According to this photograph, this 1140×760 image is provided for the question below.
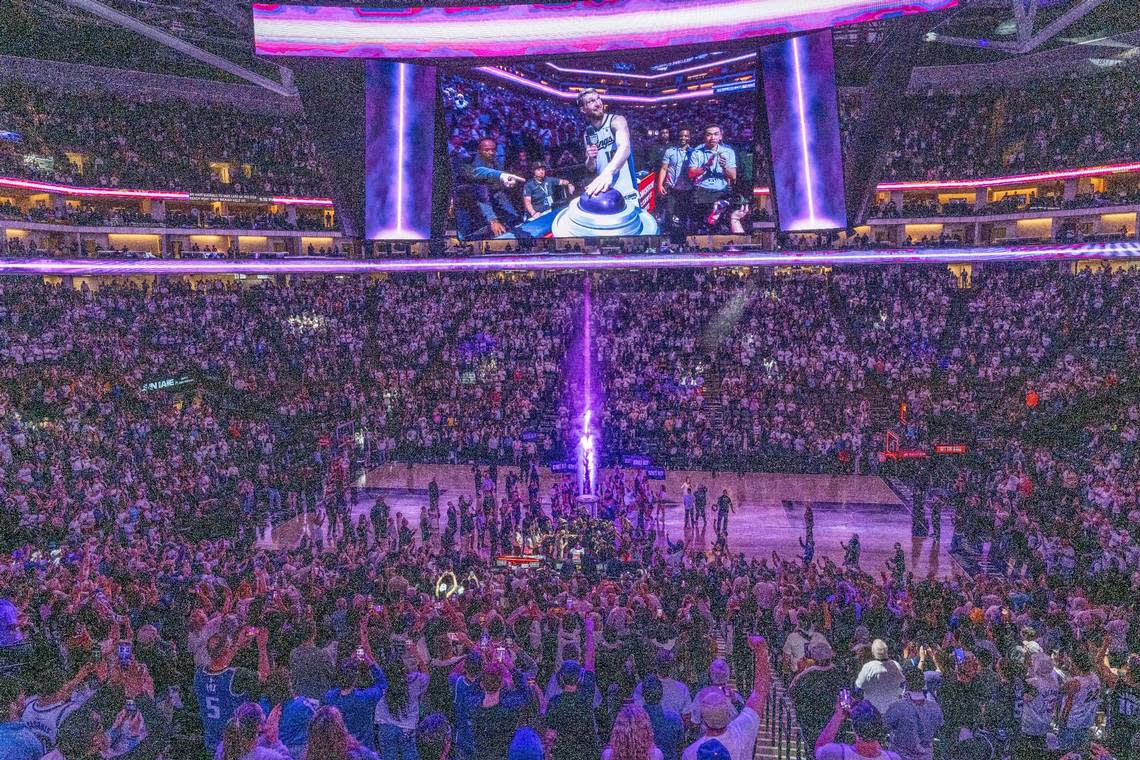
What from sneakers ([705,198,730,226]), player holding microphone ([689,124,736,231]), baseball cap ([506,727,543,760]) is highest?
player holding microphone ([689,124,736,231])

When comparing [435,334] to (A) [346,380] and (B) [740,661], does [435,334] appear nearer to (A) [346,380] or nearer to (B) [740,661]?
(A) [346,380]

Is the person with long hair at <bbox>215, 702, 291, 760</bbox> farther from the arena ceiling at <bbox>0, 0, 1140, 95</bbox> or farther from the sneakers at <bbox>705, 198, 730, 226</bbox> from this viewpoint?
the arena ceiling at <bbox>0, 0, 1140, 95</bbox>

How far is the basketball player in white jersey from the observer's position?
2092 centimetres

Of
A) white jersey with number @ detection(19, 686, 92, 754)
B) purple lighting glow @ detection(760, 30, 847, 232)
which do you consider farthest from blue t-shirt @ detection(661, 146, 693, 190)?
white jersey with number @ detection(19, 686, 92, 754)

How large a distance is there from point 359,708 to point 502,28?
60.1ft

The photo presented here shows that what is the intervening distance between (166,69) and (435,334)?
69.3 feet

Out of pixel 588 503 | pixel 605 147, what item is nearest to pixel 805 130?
pixel 605 147

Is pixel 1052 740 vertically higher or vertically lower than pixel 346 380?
lower

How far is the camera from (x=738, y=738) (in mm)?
3918

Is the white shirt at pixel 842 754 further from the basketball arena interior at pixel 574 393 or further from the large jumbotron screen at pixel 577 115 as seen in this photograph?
the large jumbotron screen at pixel 577 115

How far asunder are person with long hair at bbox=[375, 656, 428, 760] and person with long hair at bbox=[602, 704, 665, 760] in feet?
5.50

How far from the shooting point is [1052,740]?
6277 millimetres

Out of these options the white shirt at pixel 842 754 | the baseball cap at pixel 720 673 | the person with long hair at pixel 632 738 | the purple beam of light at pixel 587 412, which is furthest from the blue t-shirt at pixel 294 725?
the purple beam of light at pixel 587 412

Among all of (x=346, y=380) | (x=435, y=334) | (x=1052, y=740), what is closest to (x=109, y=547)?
(x=1052, y=740)
